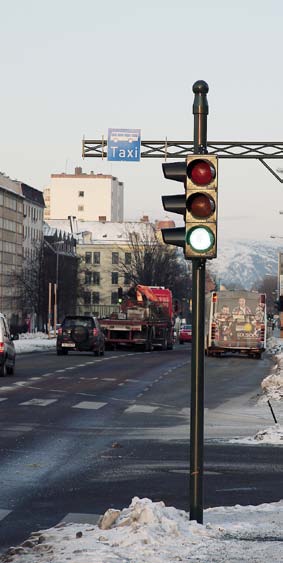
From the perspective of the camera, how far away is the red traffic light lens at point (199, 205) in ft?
32.4

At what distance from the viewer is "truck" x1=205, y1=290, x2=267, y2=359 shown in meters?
65.1

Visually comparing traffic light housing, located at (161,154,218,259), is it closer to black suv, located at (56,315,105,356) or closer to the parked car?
the parked car

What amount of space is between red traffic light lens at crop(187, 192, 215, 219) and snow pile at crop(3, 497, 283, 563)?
198cm

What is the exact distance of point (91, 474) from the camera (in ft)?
49.0

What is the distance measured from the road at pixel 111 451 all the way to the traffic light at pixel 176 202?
2.37 meters

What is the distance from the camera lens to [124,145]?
4378cm

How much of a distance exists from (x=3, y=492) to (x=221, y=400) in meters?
17.8

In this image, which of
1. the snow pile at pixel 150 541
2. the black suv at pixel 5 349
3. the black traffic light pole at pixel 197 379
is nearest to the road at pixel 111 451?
the snow pile at pixel 150 541

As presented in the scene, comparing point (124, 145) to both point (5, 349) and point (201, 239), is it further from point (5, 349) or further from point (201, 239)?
point (201, 239)

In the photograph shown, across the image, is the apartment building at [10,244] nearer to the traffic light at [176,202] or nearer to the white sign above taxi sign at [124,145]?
the white sign above taxi sign at [124,145]

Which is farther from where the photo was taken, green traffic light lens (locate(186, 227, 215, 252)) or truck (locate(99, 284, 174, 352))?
truck (locate(99, 284, 174, 352))

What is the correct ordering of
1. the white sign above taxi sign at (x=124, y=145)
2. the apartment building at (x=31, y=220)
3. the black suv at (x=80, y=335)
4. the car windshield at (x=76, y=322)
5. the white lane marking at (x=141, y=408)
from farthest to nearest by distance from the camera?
the apartment building at (x=31, y=220) < the car windshield at (x=76, y=322) < the black suv at (x=80, y=335) < the white sign above taxi sign at (x=124, y=145) < the white lane marking at (x=141, y=408)

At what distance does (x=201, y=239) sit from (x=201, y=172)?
1.50 feet

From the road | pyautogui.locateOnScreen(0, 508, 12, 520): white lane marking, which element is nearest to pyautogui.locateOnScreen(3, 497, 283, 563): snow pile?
the road
